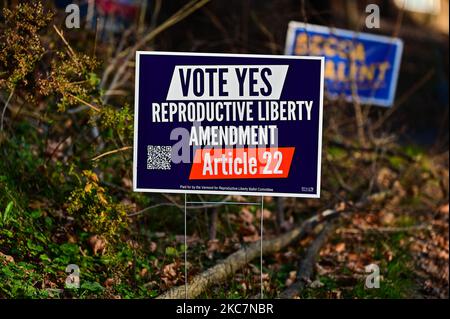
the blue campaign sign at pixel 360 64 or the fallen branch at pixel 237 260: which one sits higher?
the blue campaign sign at pixel 360 64

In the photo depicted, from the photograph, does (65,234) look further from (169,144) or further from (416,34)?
(416,34)

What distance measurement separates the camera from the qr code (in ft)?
18.6

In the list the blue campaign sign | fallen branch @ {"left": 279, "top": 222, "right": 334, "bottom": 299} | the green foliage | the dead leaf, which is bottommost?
fallen branch @ {"left": 279, "top": 222, "right": 334, "bottom": 299}

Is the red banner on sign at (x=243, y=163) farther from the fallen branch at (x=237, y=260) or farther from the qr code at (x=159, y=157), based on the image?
the fallen branch at (x=237, y=260)

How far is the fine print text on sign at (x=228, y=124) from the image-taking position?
5.68 meters

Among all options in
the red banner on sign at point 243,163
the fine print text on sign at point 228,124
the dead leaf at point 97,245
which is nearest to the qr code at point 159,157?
the fine print text on sign at point 228,124

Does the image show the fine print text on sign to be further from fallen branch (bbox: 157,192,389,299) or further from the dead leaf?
the dead leaf

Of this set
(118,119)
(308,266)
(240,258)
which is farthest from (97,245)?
(308,266)

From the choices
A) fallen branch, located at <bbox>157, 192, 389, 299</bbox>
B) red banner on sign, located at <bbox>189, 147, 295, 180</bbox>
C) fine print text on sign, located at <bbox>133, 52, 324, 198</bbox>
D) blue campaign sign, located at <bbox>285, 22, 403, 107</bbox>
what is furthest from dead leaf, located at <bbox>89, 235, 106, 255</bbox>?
blue campaign sign, located at <bbox>285, 22, 403, 107</bbox>

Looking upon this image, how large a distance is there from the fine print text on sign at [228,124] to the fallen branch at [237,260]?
844 millimetres

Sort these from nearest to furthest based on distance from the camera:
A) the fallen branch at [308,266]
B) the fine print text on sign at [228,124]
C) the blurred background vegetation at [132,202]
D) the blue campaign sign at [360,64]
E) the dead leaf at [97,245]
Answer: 1. the fine print text on sign at [228,124]
2. the blurred background vegetation at [132,202]
3. the dead leaf at [97,245]
4. the fallen branch at [308,266]
5. the blue campaign sign at [360,64]

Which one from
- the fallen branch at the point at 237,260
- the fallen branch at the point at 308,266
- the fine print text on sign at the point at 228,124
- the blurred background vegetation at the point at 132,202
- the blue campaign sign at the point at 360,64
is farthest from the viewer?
the blue campaign sign at the point at 360,64

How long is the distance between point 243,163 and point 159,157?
57 cm
